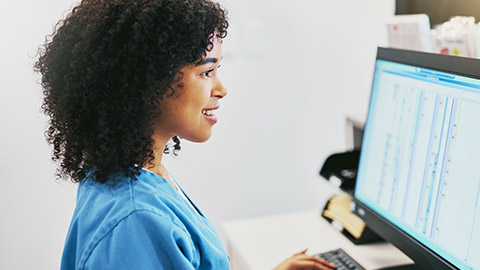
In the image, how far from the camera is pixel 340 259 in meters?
1.02

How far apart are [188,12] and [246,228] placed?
2.27 ft

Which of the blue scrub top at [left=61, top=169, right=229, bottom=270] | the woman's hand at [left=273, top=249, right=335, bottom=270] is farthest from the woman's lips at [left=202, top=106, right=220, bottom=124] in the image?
the woman's hand at [left=273, top=249, right=335, bottom=270]

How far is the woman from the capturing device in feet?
2.26

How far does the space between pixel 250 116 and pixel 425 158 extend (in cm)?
95

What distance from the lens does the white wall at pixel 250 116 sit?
1.51m

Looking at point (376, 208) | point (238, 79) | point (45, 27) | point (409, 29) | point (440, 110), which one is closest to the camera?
point (440, 110)

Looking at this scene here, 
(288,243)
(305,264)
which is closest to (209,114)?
(305,264)

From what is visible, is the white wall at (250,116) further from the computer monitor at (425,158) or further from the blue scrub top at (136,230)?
the blue scrub top at (136,230)

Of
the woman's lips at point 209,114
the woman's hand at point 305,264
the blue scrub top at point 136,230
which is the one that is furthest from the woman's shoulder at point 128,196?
the woman's hand at point 305,264

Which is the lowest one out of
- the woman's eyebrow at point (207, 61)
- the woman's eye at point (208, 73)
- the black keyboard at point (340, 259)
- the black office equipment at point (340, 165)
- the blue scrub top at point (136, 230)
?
the black keyboard at point (340, 259)

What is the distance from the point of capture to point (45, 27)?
1492 millimetres

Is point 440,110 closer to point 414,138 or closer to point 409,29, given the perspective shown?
point 414,138

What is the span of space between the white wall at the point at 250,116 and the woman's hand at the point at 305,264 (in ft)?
2.63

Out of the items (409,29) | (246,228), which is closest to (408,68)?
(409,29)
